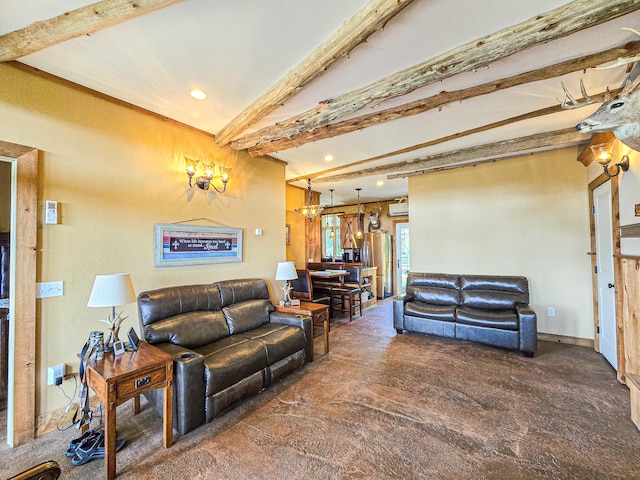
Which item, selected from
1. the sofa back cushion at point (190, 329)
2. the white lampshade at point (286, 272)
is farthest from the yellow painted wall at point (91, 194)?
the white lampshade at point (286, 272)

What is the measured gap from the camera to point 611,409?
2.40 m

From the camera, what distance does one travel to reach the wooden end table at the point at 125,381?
5.72 feet

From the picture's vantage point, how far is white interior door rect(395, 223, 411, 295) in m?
7.88

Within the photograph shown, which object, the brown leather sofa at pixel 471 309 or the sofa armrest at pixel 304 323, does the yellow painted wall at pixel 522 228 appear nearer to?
the brown leather sofa at pixel 471 309

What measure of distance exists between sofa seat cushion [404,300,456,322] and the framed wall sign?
8.83 ft

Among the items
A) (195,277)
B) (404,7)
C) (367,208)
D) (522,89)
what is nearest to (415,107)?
(522,89)

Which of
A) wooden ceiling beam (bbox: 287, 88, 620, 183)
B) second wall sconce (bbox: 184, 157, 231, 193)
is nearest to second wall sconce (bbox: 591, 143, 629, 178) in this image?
wooden ceiling beam (bbox: 287, 88, 620, 183)

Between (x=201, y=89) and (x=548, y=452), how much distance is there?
12.9 feet

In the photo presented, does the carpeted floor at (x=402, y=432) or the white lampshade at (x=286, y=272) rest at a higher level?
the white lampshade at (x=286, y=272)

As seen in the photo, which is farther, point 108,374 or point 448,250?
point 448,250

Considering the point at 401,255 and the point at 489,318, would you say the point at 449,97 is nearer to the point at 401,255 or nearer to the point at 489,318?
the point at 489,318

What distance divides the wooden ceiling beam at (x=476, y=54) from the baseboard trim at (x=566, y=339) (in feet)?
13.2

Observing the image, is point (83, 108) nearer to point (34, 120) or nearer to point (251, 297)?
point (34, 120)

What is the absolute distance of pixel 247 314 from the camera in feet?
10.8
